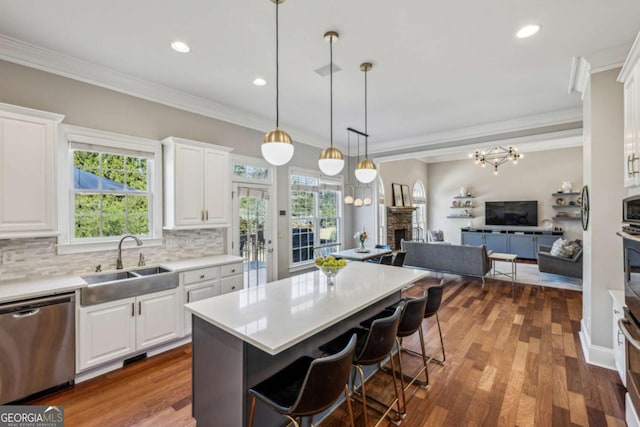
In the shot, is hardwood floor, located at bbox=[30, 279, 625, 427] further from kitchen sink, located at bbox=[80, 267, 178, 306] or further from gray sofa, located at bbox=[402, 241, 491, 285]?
gray sofa, located at bbox=[402, 241, 491, 285]

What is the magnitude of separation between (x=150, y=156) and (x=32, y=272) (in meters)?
1.59

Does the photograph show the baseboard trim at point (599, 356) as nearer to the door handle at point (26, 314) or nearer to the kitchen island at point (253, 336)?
the kitchen island at point (253, 336)

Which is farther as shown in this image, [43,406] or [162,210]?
[162,210]

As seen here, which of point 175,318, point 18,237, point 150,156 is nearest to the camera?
point 18,237

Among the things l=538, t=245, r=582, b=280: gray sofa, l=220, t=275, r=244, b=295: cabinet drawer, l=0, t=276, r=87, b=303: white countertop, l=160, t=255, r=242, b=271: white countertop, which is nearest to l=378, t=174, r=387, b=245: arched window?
l=538, t=245, r=582, b=280: gray sofa

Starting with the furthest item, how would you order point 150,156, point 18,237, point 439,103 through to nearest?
1. point 439,103
2. point 150,156
3. point 18,237

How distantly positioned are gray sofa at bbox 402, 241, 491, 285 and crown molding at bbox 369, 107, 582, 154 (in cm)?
217

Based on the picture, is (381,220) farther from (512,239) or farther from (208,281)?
(208,281)

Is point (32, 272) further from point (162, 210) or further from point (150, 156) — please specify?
point (150, 156)

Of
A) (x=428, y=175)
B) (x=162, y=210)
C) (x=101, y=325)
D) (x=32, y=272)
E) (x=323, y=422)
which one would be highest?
(x=428, y=175)

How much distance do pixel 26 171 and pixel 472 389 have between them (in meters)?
4.22

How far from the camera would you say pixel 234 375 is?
165 cm

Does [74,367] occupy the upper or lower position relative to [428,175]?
lower

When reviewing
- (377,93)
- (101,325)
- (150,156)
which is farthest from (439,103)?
(101,325)
